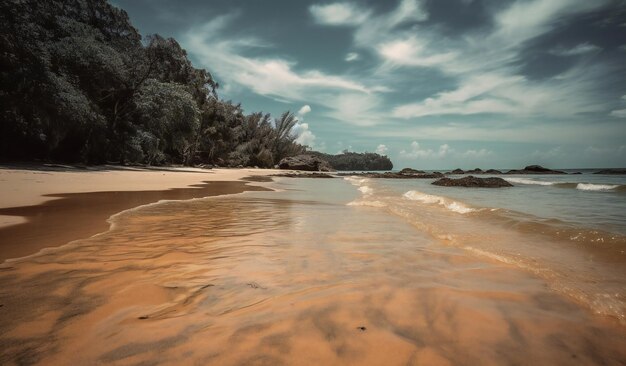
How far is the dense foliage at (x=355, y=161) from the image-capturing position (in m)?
91.2

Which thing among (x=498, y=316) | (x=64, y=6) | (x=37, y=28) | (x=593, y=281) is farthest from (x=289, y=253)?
(x=64, y=6)

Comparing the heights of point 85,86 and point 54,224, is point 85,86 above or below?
above

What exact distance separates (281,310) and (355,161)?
91.6 meters

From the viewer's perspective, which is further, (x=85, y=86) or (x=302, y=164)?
(x=302, y=164)

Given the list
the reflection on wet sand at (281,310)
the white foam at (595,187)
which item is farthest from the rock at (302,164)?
the reflection on wet sand at (281,310)

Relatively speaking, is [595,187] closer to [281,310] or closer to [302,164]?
[281,310]

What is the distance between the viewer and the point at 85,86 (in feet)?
51.8

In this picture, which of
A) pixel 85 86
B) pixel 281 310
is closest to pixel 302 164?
pixel 85 86

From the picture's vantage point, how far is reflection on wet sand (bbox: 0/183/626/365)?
1.39 meters

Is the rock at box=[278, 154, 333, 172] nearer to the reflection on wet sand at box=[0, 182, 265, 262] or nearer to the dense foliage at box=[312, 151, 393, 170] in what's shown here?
the reflection on wet sand at box=[0, 182, 265, 262]

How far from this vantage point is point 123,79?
17.4m

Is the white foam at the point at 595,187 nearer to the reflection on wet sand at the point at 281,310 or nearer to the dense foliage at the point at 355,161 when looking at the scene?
the reflection on wet sand at the point at 281,310

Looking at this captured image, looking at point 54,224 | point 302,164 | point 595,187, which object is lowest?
point 54,224

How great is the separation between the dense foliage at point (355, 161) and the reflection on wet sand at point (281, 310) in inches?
3353
